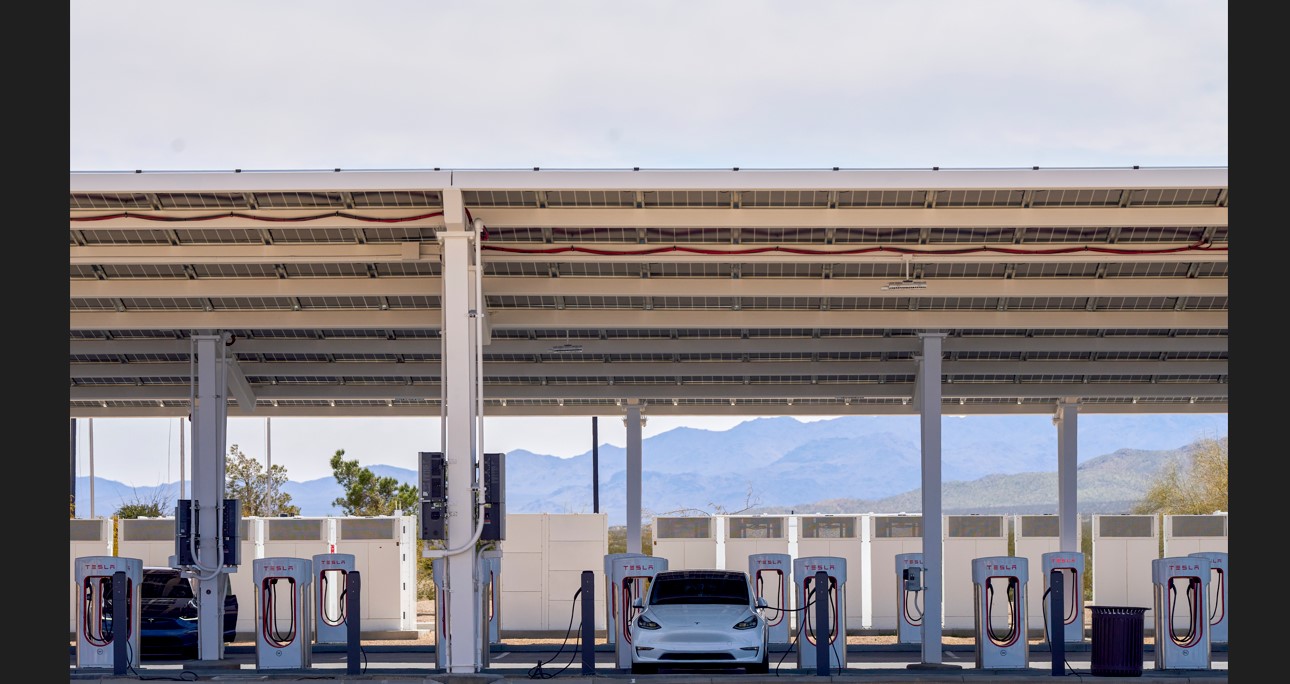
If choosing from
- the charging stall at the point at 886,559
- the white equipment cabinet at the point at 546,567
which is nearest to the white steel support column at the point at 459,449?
the white equipment cabinet at the point at 546,567

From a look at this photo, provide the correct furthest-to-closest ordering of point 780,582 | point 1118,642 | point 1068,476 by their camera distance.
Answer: point 1068,476 → point 780,582 → point 1118,642

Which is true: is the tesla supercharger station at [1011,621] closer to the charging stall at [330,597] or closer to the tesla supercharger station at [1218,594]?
the tesla supercharger station at [1218,594]

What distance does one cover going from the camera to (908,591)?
2003 cm

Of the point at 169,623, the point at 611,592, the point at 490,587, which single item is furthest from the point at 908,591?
the point at 169,623

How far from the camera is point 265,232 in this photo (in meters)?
17.5

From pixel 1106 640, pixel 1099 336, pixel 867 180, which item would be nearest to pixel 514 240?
pixel 867 180

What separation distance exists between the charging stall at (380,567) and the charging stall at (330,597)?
528 millimetres

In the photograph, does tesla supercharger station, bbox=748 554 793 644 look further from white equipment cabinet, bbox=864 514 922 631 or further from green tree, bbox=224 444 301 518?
green tree, bbox=224 444 301 518

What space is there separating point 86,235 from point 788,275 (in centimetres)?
906

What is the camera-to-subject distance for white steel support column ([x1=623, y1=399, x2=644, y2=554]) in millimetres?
24391

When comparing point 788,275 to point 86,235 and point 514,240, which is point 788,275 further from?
point 86,235

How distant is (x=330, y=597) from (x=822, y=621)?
12.2 metres

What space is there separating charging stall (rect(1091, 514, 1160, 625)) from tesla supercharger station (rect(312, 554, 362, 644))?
1349 cm

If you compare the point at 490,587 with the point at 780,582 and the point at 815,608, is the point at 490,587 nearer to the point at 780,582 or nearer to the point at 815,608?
the point at 780,582
